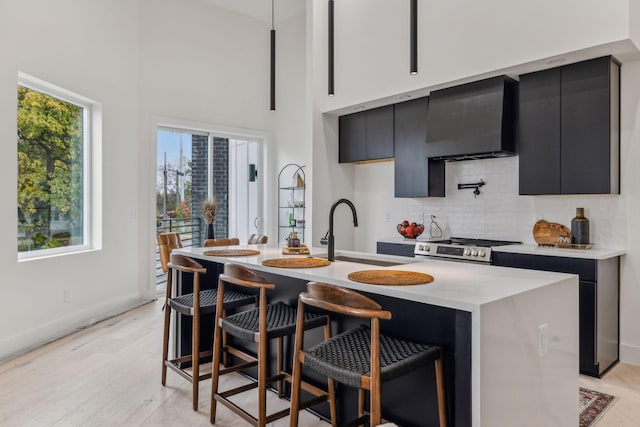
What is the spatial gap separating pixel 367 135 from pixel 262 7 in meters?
2.65

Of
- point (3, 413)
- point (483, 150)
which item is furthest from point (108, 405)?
point (483, 150)

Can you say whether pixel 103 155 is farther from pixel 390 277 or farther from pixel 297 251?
pixel 390 277

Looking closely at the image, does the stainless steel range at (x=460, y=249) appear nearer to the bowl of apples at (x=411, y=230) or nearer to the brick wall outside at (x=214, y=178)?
the bowl of apples at (x=411, y=230)

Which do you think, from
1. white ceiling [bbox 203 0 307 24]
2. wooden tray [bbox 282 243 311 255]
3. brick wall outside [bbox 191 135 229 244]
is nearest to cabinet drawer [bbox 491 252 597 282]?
wooden tray [bbox 282 243 311 255]

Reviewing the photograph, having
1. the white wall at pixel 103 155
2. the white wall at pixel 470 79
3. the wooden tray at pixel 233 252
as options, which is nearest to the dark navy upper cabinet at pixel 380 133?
the white wall at pixel 470 79

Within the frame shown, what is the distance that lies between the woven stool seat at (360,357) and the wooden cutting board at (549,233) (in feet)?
7.90

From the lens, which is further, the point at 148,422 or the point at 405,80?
the point at 405,80

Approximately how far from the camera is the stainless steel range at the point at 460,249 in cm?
373

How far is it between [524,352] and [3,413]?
288 cm

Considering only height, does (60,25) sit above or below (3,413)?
above

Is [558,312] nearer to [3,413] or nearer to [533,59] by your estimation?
[533,59]

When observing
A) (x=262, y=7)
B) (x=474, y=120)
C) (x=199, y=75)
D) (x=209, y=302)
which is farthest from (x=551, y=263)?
(x=262, y=7)

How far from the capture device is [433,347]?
1838 millimetres

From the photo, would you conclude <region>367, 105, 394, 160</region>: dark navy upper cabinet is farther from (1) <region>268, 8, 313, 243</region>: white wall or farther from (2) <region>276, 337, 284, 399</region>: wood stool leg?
(2) <region>276, 337, 284, 399</region>: wood stool leg
